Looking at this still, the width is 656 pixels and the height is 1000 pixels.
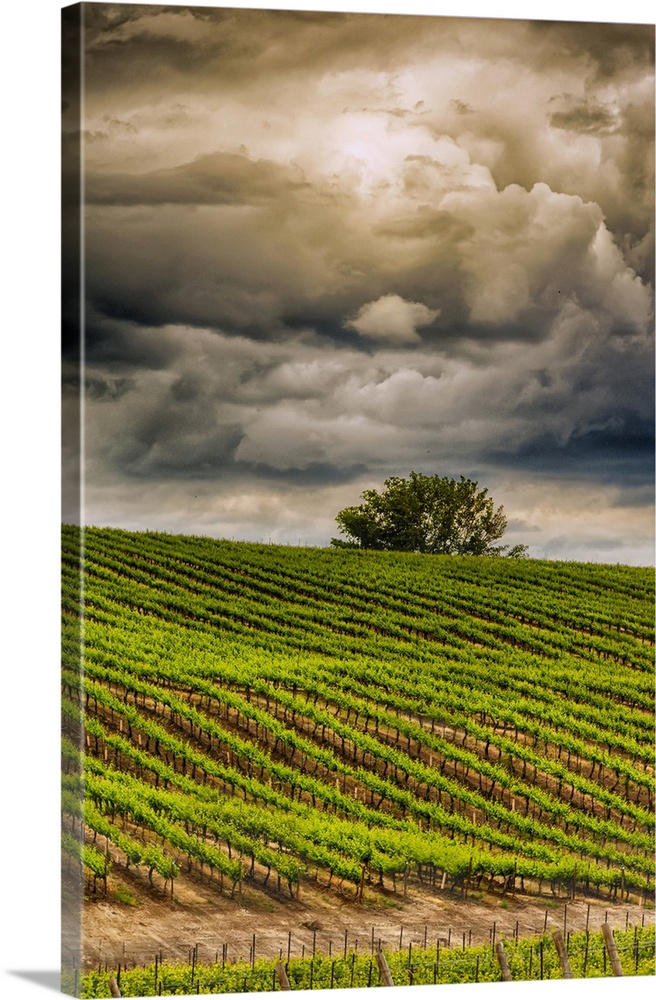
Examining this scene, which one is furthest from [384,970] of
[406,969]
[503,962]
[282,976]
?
[503,962]

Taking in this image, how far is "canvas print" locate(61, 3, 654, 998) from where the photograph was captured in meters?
9.55

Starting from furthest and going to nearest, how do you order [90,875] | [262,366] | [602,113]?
[602,113], [262,366], [90,875]

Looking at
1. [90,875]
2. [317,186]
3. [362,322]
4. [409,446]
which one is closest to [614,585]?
[409,446]

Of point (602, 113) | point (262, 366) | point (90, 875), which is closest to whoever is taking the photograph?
point (90, 875)

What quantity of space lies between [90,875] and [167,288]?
143 inches

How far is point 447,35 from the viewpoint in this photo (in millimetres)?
10188

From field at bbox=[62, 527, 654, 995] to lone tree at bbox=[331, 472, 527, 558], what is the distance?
14 cm

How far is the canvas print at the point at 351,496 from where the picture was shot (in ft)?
31.3

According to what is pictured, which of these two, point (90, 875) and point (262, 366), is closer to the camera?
point (90, 875)

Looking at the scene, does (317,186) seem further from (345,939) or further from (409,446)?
(345,939)

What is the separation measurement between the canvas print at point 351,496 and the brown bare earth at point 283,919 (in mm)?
18

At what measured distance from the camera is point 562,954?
1002cm

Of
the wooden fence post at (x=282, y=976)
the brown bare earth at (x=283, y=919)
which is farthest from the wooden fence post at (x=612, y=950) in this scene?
the wooden fence post at (x=282, y=976)

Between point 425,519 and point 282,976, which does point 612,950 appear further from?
point 425,519
